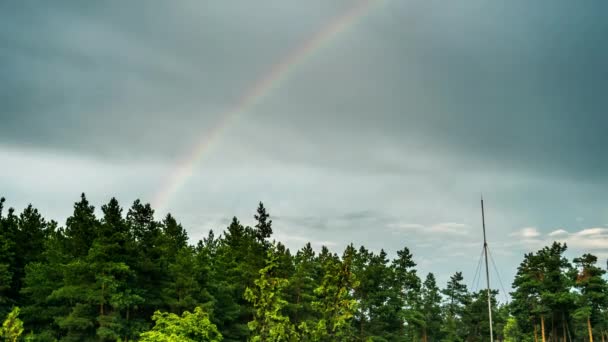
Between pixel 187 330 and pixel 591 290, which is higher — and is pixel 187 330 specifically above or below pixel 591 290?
below

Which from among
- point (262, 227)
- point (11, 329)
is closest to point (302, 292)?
point (262, 227)

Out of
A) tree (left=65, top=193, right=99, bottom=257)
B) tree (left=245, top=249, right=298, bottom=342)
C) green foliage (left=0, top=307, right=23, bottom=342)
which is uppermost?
tree (left=65, top=193, right=99, bottom=257)

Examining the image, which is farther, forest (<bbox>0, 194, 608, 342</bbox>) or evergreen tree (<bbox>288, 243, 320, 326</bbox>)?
evergreen tree (<bbox>288, 243, 320, 326</bbox>)

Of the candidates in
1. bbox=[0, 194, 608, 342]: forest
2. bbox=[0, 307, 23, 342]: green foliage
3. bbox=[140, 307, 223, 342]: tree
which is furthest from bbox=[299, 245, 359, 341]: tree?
bbox=[0, 307, 23, 342]: green foliage

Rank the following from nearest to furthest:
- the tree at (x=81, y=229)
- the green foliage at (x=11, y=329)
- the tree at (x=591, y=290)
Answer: the green foliage at (x=11, y=329)
the tree at (x=81, y=229)
the tree at (x=591, y=290)

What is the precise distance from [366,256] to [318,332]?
49.1 metres

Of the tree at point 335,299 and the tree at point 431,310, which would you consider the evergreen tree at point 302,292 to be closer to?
the tree at point 335,299

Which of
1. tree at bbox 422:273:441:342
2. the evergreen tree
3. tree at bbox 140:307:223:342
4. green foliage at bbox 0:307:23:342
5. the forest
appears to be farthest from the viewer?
tree at bbox 422:273:441:342

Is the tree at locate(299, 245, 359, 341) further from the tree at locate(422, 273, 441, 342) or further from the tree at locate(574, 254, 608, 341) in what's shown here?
the tree at locate(422, 273, 441, 342)

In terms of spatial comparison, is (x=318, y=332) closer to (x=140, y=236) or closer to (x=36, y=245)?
(x=140, y=236)

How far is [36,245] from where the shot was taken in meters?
54.2

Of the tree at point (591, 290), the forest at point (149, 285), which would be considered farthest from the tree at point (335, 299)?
the tree at point (591, 290)

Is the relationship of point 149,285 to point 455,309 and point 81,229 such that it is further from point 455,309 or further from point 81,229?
point 455,309

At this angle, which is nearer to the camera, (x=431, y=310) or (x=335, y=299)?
(x=335, y=299)
